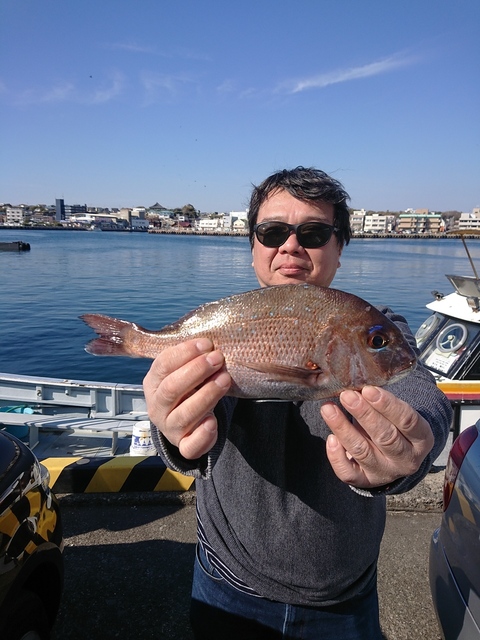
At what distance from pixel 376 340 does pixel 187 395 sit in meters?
0.92

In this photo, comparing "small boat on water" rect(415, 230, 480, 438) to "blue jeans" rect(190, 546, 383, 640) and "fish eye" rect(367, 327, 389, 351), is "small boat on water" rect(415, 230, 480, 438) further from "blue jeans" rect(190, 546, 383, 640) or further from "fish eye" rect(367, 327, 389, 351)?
"fish eye" rect(367, 327, 389, 351)

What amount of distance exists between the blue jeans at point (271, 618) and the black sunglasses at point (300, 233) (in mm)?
1786

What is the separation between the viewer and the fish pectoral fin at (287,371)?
1879 mm

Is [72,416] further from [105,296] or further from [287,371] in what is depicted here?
[105,296]

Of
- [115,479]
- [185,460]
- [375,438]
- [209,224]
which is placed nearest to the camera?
[375,438]

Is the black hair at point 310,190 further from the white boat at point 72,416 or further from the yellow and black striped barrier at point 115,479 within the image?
the white boat at point 72,416

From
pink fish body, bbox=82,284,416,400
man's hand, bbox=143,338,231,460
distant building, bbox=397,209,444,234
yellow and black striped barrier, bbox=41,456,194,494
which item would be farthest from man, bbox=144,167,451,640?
distant building, bbox=397,209,444,234

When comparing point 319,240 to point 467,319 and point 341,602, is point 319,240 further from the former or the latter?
point 467,319

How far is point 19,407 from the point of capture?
807 centimetres

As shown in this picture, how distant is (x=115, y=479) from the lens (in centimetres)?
497

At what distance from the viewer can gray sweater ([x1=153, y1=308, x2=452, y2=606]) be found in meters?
1.97

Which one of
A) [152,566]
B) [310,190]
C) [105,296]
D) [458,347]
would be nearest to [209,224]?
[105,296]

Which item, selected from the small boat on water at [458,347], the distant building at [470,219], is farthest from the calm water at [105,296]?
the distant building at [470,219]

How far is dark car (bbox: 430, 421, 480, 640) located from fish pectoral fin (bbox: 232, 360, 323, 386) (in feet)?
5.01
